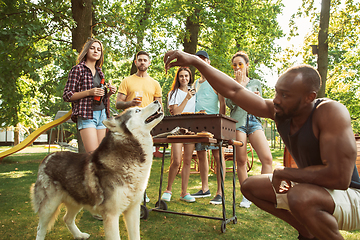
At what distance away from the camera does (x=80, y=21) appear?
872cm

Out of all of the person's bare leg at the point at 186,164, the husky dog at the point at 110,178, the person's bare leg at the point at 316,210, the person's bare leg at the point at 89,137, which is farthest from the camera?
the person's bare leg at the point at 186,164

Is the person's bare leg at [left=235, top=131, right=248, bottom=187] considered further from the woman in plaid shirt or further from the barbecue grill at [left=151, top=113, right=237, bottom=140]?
the woman in plaid shirt

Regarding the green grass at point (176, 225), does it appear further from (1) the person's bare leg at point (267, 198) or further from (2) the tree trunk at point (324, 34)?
(2) the tree trunk at point (324, 34)

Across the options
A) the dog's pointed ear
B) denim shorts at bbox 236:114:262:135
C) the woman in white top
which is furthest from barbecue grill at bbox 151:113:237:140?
the dog's pointed ear

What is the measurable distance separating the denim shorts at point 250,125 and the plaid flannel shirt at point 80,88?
2495mm

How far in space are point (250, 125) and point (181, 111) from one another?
1484mm

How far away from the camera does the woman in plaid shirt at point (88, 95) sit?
388cm

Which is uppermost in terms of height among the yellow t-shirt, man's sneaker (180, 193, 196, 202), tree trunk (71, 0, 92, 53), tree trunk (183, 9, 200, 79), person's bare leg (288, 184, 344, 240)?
tree trunk (183, 9, 200, 79)

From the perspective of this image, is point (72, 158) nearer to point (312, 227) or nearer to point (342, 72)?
→ point (312, 227)

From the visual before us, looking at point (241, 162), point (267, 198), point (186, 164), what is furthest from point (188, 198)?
point (267, 198)

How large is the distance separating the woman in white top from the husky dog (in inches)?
86.0

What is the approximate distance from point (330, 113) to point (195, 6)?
39.4ft

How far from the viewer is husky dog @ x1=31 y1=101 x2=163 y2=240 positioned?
2727 mm

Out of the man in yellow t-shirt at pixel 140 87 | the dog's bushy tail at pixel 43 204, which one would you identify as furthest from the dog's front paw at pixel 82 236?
the man in yellow t-shirt at pixel 140 87
